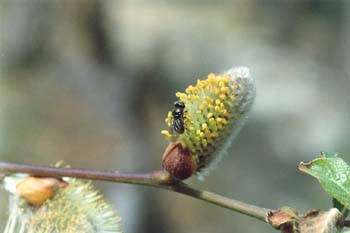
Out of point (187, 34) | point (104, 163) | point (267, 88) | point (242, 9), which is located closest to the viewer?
point (104, 163)

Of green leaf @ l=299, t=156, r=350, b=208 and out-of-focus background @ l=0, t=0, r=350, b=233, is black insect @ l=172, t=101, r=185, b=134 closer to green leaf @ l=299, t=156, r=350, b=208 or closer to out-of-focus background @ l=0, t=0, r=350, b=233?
green leaf @ l=299, t=156, r=350, b=208

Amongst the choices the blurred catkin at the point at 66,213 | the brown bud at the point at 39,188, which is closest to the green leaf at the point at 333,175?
the blurred catkin at the point at 66,213

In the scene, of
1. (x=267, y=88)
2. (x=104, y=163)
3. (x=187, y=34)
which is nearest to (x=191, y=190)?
(x=104, y=163)

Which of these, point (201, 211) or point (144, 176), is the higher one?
point (144, 176)

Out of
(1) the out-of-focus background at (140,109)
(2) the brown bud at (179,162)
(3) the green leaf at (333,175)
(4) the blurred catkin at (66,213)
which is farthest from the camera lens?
(1) the out-of-focus background at (140,109)

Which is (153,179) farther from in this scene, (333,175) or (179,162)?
(333,175)

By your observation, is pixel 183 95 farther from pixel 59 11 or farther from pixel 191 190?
pixel 59 11

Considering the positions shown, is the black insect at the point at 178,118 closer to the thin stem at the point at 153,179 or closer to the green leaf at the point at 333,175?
the thin stem at the point at 153,179
